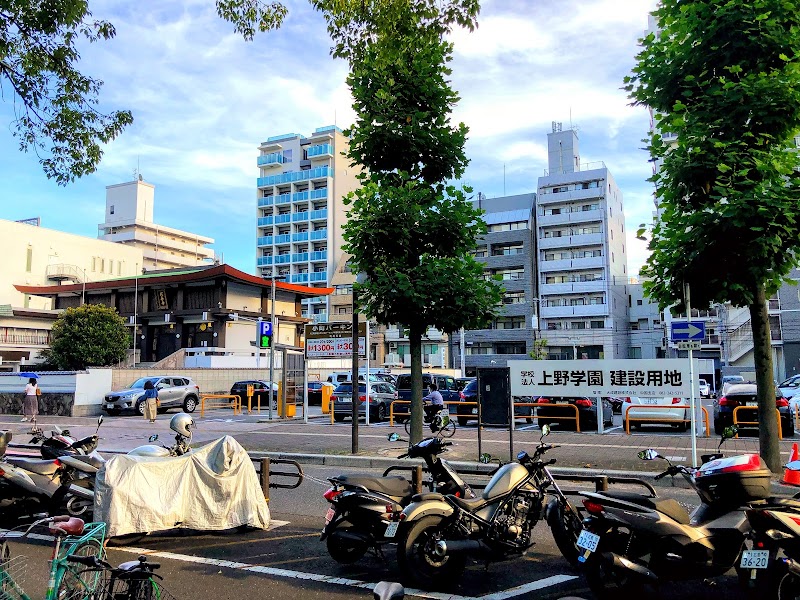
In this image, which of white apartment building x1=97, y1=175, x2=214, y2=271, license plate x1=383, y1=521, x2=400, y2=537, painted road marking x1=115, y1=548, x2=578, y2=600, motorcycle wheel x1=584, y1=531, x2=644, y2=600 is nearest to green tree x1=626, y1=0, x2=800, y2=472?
motorcycle wheel x1=584, y1=531, x2=644, y2=600

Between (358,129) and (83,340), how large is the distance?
3406 centimetres

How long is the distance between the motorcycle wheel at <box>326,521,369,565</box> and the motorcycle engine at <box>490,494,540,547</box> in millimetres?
1285

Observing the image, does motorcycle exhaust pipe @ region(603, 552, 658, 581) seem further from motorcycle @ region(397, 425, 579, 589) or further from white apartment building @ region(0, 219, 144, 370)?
white apartment building @ region(0, 219, 144, 370)

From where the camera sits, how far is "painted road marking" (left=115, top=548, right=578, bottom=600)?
17.2ft

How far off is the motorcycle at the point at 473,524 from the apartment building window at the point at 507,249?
60514 millimetres

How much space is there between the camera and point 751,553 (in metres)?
4.80

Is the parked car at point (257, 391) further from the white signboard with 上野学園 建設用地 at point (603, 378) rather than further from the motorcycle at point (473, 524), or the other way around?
the motorcycle at point (473, 524)

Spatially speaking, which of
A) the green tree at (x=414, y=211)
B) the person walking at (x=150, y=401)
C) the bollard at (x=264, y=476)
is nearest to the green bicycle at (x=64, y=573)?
the bollard at (x=264, y=476)

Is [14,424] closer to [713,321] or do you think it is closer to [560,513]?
[560,513]

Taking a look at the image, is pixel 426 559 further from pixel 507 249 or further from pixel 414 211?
pixel 507 249

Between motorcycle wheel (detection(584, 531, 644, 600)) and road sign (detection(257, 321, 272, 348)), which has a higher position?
road sign (detection(257, 321, 272, 348))

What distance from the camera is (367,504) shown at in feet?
19.2

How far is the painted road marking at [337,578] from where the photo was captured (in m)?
5.23

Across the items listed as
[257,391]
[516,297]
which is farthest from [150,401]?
[516,297]
